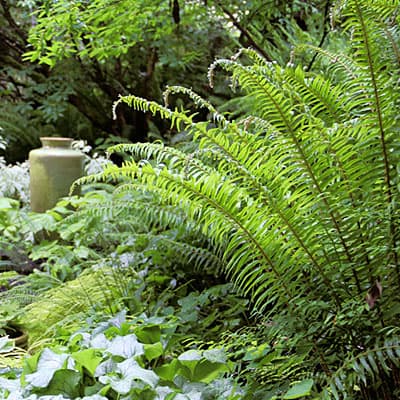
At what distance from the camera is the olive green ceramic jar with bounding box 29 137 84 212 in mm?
3584

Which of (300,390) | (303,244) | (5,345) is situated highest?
(303,244)

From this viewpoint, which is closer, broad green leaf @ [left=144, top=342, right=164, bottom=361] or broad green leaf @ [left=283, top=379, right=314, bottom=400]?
broad green leaf @ [left=283, top=379, right=314, bottom=400]

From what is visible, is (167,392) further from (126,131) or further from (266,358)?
(126,131)

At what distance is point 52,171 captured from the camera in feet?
11.8

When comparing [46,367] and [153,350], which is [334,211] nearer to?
[153,350]

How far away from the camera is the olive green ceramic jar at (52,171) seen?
11.8 feet

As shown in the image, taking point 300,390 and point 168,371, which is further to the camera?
point 168,371

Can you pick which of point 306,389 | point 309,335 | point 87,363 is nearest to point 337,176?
point 309,335

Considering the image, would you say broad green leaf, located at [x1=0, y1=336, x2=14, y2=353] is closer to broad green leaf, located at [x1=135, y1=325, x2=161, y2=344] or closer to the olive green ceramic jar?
broad green leaf, located at [x1=135, y1=325, x2=161, y2=344]

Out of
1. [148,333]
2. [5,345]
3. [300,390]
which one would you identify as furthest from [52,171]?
[300,390]

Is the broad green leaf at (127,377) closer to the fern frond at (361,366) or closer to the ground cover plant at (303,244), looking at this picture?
the ground cover plant at (303,244)

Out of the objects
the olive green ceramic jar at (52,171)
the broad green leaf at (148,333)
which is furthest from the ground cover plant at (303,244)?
the olive green ceramic jar at (52,171)

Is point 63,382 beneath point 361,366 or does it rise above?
beneath

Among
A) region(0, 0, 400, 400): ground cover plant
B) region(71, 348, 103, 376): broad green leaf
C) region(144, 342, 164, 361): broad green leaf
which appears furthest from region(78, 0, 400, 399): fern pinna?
region(71, 348, 103, 376): broad green leaf
